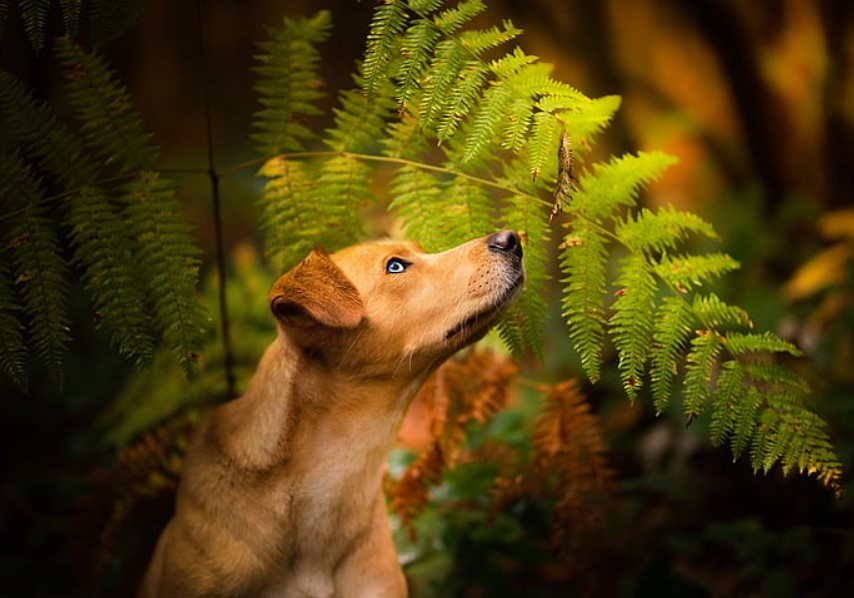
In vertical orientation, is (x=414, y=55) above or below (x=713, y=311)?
above

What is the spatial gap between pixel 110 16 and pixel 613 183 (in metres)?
1.42

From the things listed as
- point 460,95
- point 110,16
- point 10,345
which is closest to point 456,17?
point 460,95

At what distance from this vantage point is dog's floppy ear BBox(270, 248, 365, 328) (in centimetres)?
204

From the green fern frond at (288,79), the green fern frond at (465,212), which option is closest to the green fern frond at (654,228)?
the green fern frond at (465,212)

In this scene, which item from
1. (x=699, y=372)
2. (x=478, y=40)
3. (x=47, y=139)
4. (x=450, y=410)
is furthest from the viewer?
(x=450, y=410)

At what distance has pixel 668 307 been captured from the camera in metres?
2.15

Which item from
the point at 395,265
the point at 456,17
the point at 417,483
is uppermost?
the point at 456,17

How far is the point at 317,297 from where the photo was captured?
2.04 m

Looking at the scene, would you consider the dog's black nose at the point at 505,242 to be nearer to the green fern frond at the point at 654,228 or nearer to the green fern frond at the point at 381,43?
the green fern frond at the point at 654,228

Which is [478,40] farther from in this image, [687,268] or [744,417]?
[744,417]

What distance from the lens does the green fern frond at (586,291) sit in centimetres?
212

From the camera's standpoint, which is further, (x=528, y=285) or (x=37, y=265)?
(x=528, y=285)

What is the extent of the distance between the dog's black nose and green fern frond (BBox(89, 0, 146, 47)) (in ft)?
3.59

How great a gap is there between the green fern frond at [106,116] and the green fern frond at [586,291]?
1.22 meters
